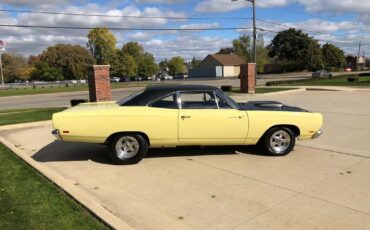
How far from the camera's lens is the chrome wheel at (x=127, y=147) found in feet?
22.0

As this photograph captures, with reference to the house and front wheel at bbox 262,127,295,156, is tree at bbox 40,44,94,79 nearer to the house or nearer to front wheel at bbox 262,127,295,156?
the house

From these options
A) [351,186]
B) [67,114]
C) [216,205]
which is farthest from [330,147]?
[67,114]

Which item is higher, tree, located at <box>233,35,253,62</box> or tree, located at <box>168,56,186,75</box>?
tree, located at <box>233,35,253,62</box>

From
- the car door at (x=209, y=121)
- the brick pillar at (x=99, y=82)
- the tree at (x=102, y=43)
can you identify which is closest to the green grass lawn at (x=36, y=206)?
the car door at (x=209, y=121)

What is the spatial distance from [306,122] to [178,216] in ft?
12.5

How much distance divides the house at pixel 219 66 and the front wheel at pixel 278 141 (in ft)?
302

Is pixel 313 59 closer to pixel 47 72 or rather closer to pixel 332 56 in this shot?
pixel 332 56

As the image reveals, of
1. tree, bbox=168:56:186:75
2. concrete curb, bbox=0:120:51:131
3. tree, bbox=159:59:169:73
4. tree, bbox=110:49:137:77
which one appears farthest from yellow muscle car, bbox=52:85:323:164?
tree, bbox=159:59:169:73

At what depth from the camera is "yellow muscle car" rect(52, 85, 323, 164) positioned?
21.6 ft

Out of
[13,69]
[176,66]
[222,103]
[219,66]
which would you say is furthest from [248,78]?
[176,66]

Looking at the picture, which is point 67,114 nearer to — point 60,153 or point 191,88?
point 60,153

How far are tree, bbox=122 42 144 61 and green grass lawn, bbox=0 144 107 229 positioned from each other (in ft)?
343

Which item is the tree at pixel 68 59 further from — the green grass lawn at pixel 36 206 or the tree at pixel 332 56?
the green grass lawn at pixel 36 206

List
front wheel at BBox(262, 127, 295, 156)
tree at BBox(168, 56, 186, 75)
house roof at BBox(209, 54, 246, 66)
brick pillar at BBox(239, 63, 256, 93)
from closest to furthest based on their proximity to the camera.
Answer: front wheel at BBox(262, 127, 295, 156)
brick pillar at BBox(239, 63, 256, 93)
house roof at BBox(209, 54, 246, 66)
tree at BBox(168, 56, 186, 75)
